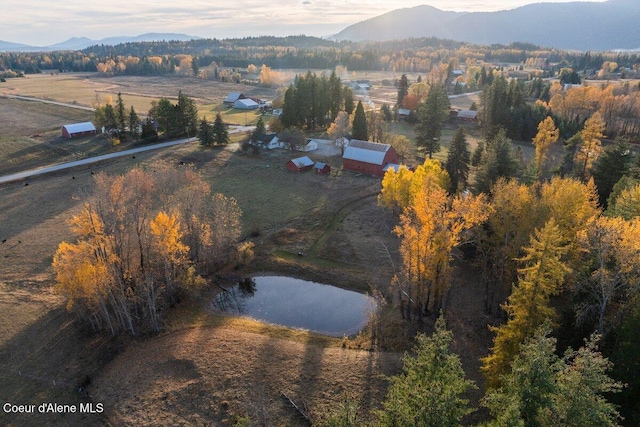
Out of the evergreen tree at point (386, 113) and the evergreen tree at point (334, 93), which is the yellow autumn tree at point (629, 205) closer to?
the evergreen tree at point (334, 93)

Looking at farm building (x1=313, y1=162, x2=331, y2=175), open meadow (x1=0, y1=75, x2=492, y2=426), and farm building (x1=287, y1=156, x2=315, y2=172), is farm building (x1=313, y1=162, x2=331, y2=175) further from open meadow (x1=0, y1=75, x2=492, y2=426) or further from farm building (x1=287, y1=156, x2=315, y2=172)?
open meadow (x1=0, y1=75, x2=492, y2=426)

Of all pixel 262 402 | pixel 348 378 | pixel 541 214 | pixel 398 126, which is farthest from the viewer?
pixel 398 126

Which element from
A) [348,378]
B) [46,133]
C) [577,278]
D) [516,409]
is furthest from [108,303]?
[46,133]

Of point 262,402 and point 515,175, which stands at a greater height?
point 515,175

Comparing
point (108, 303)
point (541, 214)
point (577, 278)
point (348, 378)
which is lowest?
point (348, 378)

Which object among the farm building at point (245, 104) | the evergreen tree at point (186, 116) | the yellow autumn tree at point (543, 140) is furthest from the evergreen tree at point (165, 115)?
the yellow autumn tree at point (543, 140)

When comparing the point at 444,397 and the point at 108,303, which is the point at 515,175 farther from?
the point at 108,303
